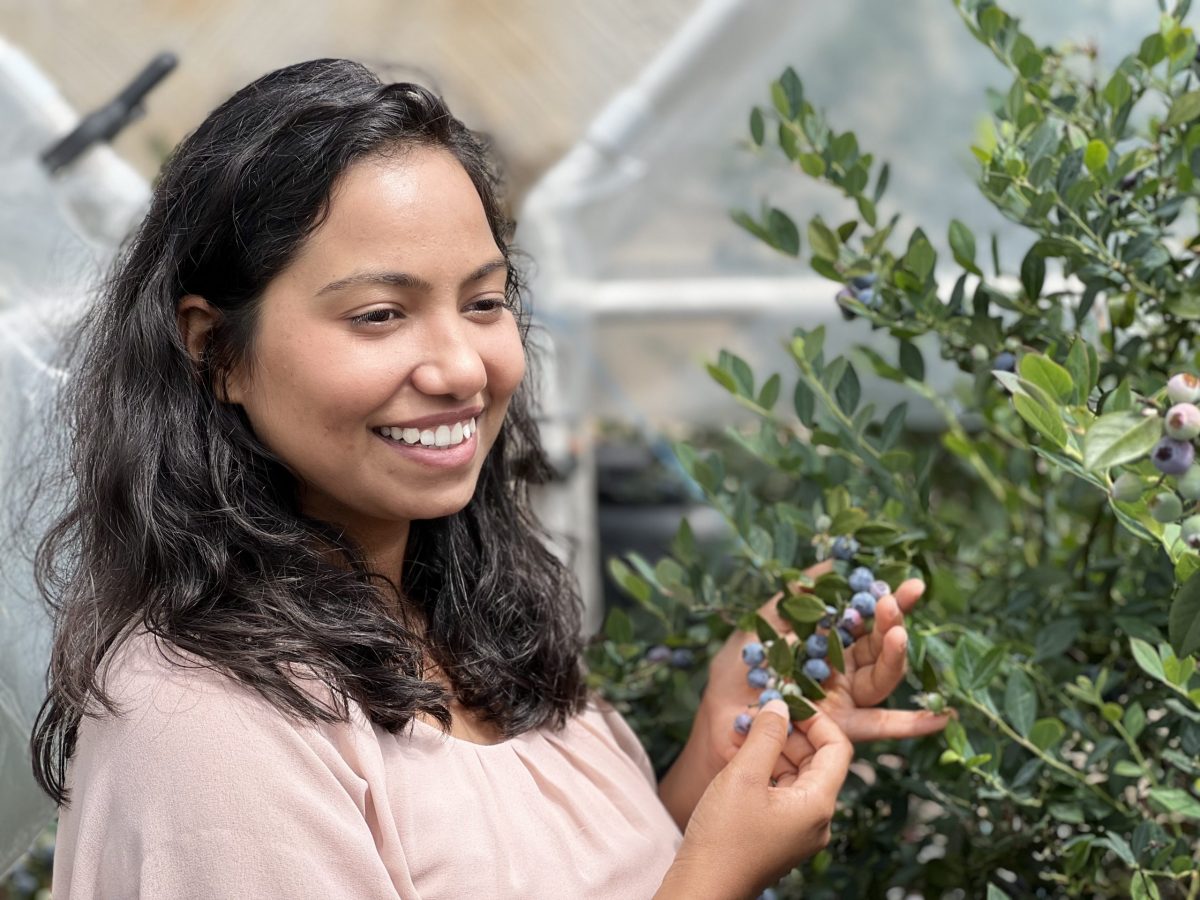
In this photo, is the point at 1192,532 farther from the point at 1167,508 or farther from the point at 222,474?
the point at 222,474

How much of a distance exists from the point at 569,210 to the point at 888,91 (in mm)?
624

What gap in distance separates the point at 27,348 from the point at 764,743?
34.3 inches

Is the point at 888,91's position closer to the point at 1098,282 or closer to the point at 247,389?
the point at 1098,282

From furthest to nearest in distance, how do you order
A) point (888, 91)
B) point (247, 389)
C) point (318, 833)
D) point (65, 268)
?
1. point (888, 91)
2. point (65, 268)
3. point (247, 389)
4. point (318, 833)

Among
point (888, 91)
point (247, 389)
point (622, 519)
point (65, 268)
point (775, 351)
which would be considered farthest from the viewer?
point (622, 519)

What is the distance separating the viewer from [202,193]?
117 cm

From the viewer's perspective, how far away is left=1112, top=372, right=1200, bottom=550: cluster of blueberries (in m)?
0.87

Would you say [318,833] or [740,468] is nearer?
[318,833]

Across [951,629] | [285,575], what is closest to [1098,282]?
[951,629]

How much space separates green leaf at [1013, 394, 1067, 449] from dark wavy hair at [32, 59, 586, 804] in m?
0.57

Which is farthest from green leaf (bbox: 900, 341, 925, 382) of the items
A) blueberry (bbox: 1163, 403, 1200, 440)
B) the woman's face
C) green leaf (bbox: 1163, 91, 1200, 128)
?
blueberry (bbox: 1163, 403, 1200, 440)

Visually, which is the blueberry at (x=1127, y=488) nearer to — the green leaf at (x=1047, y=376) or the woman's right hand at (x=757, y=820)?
the green leaf at (x=1047, y=376)

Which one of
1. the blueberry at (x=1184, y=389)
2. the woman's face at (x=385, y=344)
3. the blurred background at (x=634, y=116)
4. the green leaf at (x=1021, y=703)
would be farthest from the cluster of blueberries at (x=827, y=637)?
the blurred background at (x=634, y=116)

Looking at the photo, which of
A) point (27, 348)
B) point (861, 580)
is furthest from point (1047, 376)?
point (27, 348)
